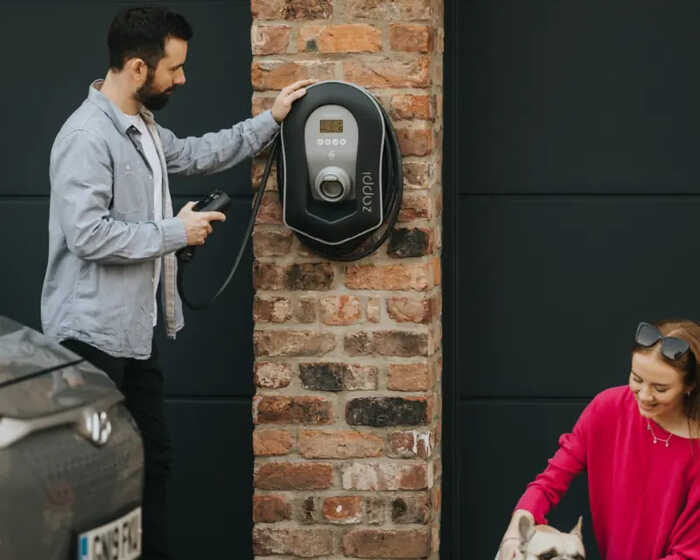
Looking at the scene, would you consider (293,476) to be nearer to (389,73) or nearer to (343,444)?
(343,444)

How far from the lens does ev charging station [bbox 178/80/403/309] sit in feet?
14.2

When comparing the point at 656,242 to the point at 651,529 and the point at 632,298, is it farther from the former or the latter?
the point at 651,529

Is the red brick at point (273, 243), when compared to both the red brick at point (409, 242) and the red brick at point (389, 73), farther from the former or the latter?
the red brick at point (389, 73)

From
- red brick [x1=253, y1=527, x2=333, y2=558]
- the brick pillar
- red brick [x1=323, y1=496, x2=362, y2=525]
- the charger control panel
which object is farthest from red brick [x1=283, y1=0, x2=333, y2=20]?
red brick [x1=253, y1=527, x2=333, y2=558]

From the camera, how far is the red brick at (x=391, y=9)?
4.41m

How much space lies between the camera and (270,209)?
15.0ft

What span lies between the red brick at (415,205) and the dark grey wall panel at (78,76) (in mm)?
829

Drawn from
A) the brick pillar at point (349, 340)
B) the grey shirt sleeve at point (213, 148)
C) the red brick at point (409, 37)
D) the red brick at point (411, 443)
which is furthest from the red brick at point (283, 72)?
the red brick at point (411, 443)

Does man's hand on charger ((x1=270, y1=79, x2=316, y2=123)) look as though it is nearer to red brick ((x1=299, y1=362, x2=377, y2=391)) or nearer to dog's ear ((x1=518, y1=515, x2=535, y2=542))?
red brick ((x1=299, y1=362, x2=377, y2=391))

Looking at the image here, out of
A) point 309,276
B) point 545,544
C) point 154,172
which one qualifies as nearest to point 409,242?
point 309,276

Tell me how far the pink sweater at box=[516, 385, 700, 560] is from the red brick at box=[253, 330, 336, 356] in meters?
0.93

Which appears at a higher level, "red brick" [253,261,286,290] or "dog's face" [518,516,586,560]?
"red brick" [253,261,286,290]

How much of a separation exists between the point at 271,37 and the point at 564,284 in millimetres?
1407

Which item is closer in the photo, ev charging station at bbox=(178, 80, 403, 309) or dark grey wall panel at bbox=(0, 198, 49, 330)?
ev charging station at bbox=(178, 80, 403, 309)
